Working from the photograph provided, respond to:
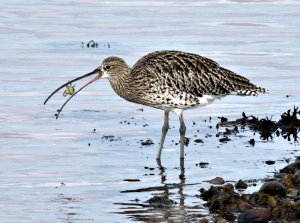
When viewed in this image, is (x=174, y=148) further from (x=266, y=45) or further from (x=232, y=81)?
(x=266, y=45)

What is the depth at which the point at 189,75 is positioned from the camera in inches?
770

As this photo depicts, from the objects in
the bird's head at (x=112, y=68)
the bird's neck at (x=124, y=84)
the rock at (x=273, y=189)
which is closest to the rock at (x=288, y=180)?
the rock at (x=273, y=189)

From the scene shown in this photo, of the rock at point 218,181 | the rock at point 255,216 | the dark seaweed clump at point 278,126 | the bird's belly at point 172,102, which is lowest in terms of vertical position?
the rock at point 255,216

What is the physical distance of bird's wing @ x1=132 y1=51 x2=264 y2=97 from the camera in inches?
764

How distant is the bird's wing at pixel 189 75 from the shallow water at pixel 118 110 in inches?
30.9

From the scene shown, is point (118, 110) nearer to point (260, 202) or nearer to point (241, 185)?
point (241, 185)

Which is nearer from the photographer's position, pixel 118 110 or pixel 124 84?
pixel 124 84

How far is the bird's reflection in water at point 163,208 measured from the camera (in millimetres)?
14469

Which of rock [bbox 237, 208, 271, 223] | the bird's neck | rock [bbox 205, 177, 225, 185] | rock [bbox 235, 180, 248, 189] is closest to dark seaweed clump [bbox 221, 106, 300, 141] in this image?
the bird's neck

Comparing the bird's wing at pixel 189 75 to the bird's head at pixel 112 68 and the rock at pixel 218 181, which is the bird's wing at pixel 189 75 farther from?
the rock at pixel 218 181

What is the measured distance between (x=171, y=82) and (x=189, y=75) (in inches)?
13.9

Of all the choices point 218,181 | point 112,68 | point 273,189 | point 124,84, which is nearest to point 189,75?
point 124,84

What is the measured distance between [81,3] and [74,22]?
129 inches

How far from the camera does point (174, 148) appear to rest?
63.5 ft
